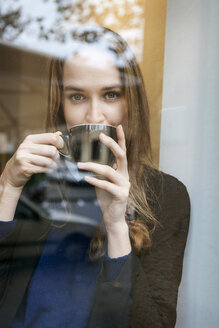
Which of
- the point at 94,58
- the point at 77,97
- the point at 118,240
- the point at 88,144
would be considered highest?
the point at 94,58

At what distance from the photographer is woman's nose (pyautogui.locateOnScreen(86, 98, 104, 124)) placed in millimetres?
820

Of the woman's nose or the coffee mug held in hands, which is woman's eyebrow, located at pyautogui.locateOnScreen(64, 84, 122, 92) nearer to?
the woman's nose

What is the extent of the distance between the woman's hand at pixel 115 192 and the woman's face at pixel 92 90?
0.31 feet

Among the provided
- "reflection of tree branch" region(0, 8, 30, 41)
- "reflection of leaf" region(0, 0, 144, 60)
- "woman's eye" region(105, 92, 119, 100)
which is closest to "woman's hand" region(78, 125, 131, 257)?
"woman's eye" region(105, 92, 119, 100)

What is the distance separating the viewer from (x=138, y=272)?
2.66 feet

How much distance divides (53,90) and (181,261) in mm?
587

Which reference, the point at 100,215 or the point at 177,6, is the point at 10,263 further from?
the point at 177,6

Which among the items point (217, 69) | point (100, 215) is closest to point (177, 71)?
point (217, 69)

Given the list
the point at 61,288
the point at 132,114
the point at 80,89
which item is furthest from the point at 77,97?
the point at 61,288

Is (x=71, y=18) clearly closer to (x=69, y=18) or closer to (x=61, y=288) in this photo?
(x=69, y=18)

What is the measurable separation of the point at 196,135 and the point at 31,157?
457 millimetres

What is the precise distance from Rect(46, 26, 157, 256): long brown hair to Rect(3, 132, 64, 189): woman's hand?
0.40ft

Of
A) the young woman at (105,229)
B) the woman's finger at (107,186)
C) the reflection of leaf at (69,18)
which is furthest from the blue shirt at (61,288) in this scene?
the reflection of leaf at (69,18)

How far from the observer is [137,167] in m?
0.87
